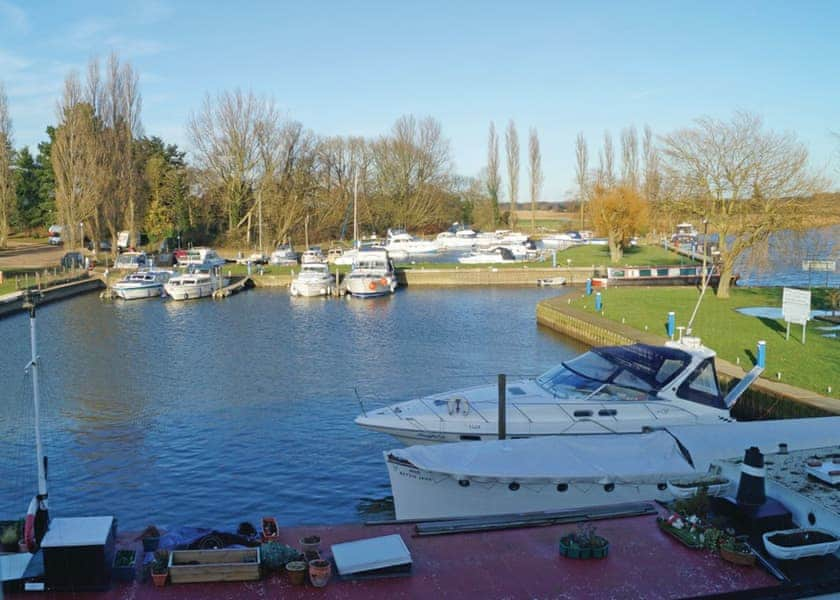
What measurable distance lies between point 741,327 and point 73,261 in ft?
176

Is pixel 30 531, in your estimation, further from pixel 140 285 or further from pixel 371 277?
pixel 140 285

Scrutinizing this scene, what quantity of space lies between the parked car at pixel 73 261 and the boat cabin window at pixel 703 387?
58099 mm

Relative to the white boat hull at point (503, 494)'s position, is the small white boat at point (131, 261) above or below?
above

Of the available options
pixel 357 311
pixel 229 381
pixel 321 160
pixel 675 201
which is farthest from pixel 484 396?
pixel 321 160

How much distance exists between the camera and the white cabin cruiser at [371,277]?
57625 mm

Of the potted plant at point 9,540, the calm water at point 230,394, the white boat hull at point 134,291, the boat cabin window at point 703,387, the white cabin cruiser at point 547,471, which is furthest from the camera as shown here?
the white boat hull at point 134,291

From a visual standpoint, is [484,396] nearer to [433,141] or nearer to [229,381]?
[229,381]

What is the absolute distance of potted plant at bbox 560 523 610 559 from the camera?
1087cm

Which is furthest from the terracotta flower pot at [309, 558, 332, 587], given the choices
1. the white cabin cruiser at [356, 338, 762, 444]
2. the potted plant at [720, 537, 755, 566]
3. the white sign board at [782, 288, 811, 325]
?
the white sign board at [782, 288, 811, 325]

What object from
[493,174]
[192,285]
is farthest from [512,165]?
[192,285]

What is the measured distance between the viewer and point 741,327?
33.3 meters

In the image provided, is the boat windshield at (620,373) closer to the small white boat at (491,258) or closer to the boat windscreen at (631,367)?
the boat windscreen at (631,367)

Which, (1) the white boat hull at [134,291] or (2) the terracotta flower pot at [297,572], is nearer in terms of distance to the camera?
(2) the terracotta flower pot at [297,572]

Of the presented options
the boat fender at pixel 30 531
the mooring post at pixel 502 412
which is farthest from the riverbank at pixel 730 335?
the boat fender at pixel 30 531
